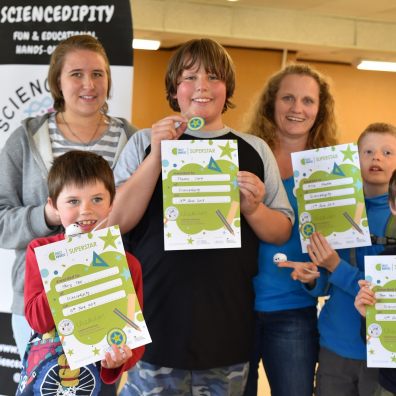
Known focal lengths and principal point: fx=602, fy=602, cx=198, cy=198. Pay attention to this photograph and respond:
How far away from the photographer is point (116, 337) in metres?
1.60

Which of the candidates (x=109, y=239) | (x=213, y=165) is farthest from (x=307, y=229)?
(x=109, y=239)

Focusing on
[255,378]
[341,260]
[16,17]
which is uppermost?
[16,17]

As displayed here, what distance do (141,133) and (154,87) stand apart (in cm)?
769

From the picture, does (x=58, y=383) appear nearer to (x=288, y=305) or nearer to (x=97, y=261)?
(x=97, y=261)

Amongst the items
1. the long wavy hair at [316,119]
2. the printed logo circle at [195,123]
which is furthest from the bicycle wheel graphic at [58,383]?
the long wavy hair at [316,119]

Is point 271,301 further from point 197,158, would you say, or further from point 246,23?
point 246,23

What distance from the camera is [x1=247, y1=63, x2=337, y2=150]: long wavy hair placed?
2385 millimetres

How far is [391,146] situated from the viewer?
7.16 feet

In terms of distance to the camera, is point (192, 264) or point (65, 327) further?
point (192, 264)

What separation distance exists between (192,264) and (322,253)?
484 millimetres

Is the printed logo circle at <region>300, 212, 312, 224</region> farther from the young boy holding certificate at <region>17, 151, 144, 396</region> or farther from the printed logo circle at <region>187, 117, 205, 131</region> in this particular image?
the young boy holding certificate at <region>17, 151, 144, 396</region>

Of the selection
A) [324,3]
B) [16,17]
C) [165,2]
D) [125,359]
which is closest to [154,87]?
[165,2]

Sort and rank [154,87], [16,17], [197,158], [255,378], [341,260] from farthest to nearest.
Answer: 1. [154,87]
2. [16,17]
3. [255,378]
4. [341,260]
5. [197,158]

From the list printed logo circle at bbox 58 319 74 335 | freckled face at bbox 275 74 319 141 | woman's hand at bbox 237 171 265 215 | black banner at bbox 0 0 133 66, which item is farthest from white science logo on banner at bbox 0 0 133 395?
printed logo circle at bbox 58 319 74 335
